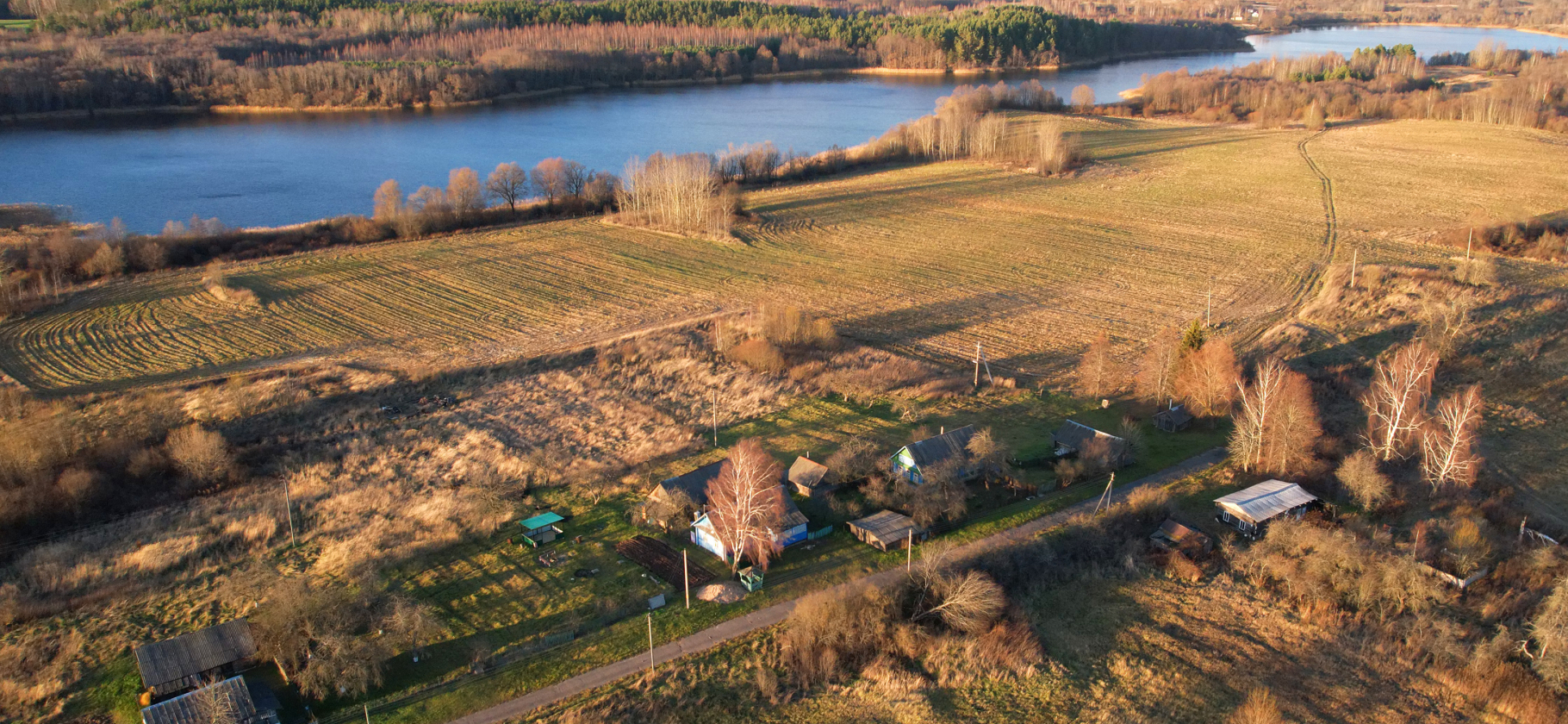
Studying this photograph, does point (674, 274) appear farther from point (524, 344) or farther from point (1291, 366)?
point (1291, 366)

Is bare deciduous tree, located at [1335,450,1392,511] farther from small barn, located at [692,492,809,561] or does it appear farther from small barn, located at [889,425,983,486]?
small barn, located at [692,492,809,561]

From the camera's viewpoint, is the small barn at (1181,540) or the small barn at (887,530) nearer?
the small barn at (1181,540)

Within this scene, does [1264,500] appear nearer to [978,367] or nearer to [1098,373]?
[1098,373]

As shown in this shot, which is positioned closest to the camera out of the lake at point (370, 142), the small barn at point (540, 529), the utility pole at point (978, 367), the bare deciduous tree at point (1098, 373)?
the small barn at point (540, 529)

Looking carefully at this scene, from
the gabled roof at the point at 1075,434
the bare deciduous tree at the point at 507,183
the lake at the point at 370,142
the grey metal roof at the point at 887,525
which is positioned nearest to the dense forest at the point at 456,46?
the lake at the point at 370,142

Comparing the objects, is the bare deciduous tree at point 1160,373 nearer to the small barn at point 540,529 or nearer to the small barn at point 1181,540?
the small barn at point 1181,540
